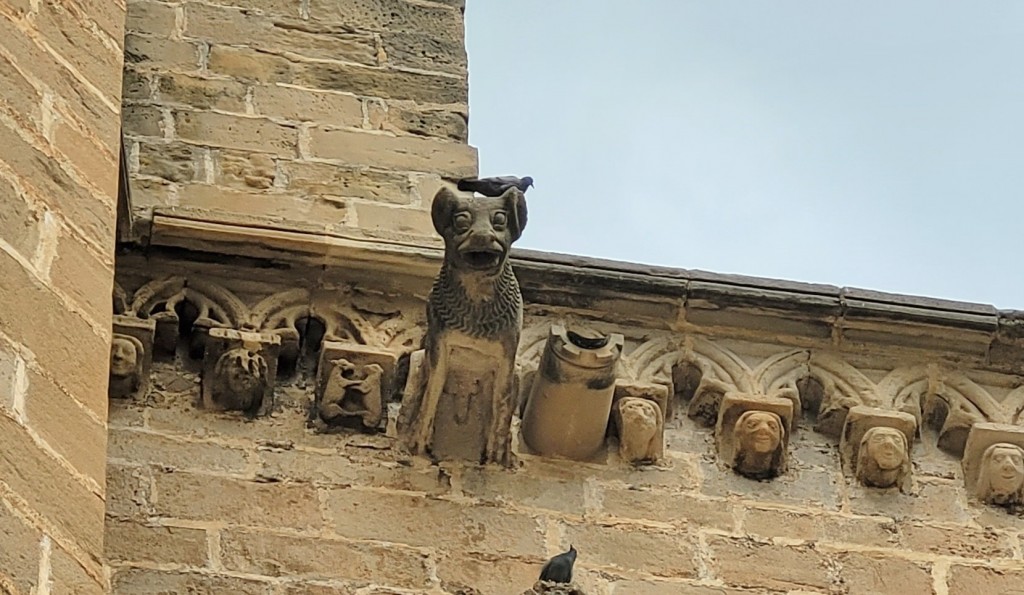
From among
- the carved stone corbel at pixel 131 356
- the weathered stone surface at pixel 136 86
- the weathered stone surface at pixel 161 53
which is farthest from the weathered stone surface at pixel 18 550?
the weathered stone surface at pixel 161 53

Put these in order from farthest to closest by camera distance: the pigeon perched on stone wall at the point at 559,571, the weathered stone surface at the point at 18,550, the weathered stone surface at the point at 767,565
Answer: the weathered stone surface at the point at 767,565 < the pigeon perched on stone wall at the point at 559,571 < the weathered stone surface at the point at 18,550

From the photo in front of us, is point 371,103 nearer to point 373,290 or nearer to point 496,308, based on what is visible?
point 373,290

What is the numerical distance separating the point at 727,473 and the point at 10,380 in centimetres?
234

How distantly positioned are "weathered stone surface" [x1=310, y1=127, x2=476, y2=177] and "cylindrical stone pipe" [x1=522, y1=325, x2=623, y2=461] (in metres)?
1.15

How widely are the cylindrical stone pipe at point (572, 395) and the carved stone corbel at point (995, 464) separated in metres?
0.88

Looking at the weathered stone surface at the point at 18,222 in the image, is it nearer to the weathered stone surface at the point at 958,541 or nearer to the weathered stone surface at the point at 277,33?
the weathered stone surface at the point at 958,541

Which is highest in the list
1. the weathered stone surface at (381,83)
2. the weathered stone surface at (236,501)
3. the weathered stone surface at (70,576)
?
the weathered stone surface at (381,83)

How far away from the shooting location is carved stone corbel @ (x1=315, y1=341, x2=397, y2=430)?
20.1 ft

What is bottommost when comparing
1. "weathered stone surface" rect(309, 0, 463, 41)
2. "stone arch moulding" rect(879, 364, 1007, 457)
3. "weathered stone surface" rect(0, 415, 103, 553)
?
"weathered stone surface" rect(0, 415, 103, 553)

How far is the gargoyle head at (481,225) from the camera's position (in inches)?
219

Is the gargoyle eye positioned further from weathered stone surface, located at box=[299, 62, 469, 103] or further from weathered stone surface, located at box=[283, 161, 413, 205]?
weathered stone surface, located at box=[299, 62, 469, 103]

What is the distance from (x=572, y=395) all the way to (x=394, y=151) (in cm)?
135

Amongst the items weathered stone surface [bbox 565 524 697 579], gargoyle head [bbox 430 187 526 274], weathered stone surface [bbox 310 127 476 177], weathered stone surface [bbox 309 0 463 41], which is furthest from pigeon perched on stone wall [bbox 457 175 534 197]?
weathered stone surface [bbox 309 0 463 41]

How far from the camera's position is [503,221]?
5590 millimetres
